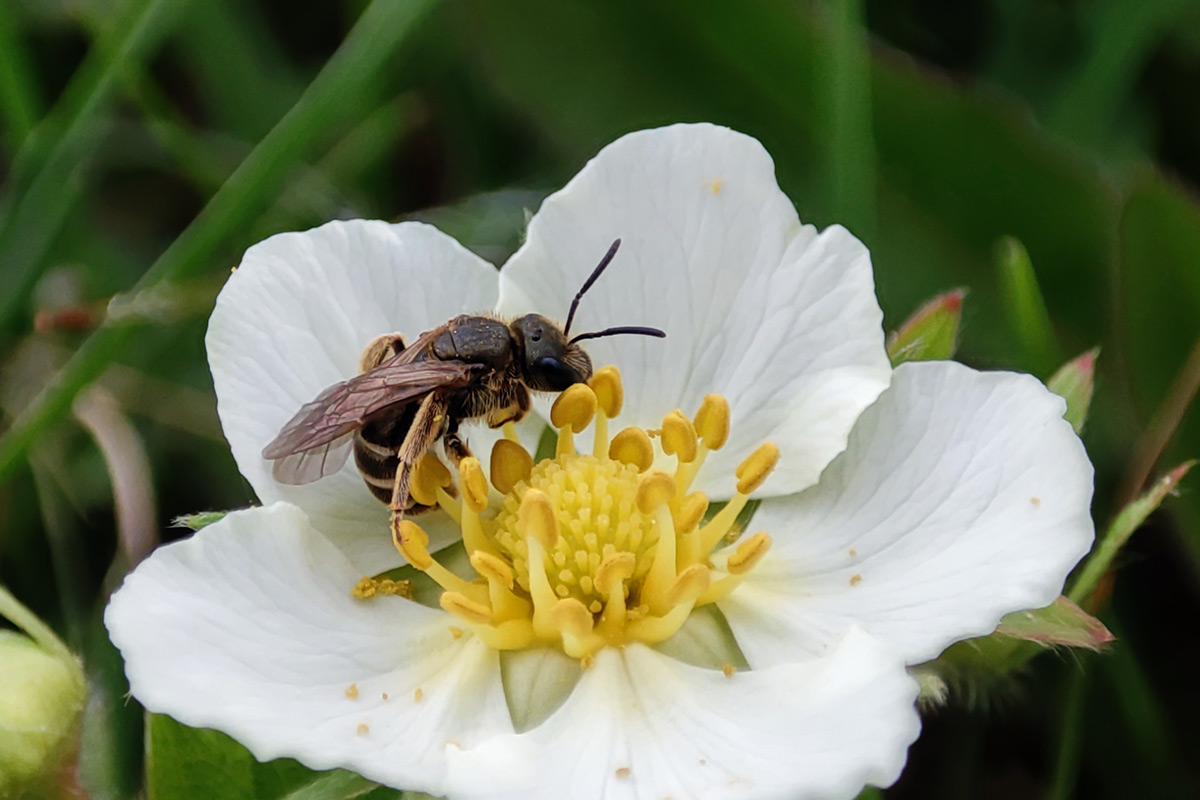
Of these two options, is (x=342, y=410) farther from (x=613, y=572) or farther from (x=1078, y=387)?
(x=1078, y=387)

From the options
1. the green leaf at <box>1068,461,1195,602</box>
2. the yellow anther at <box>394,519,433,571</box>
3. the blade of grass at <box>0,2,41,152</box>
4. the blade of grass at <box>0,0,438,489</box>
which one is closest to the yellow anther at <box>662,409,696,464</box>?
the yellow anther at <box>394,519,433,571</box>

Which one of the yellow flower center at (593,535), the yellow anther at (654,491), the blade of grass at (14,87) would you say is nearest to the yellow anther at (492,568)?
the yellow flower center at (593,535)

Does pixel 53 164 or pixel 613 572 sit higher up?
pixel 613 572

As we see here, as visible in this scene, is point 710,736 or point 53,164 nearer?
point 710,736

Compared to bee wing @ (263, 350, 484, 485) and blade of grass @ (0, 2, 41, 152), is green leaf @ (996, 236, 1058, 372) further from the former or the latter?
blade of grass @ (0, 2, 41, 152)

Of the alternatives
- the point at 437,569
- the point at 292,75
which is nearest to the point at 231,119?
the point at 292,75

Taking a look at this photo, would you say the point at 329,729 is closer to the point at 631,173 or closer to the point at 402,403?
the point at 402,403

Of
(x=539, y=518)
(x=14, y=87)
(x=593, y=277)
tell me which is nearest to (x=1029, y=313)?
(x=593, y=277)

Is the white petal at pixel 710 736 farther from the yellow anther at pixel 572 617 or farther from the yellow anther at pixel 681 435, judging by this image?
the yellow anther at pixel 681 435
